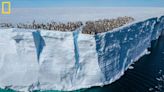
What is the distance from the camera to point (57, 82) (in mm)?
5102

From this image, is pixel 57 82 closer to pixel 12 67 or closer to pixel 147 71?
pixel 12 67

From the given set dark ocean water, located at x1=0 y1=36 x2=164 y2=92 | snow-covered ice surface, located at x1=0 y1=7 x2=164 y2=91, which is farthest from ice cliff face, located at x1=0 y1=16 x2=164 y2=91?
dark ocean water, located at x1=0 y1=36 x2=164 y2=92

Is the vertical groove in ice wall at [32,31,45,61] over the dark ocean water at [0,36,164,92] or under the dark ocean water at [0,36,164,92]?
over

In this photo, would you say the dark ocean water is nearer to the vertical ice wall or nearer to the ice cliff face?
the ice cliff face

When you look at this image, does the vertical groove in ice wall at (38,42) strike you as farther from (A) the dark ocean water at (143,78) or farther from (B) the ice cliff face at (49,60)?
(A) the dark ocean water at (143,78)

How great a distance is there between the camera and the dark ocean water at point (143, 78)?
6.48 metres

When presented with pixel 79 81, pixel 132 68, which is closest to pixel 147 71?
pixel 132 68

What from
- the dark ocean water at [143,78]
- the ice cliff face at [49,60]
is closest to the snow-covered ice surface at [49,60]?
the ice cliff face at [49,60]

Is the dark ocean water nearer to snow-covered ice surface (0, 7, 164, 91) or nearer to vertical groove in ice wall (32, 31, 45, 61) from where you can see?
snow-covered ice surface (0, 7, 164, 91)

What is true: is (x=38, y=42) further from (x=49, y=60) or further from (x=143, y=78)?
(x=143, y=78)

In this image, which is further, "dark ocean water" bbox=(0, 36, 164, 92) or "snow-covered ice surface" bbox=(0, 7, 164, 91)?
"dark ocean water" bbox=(0, 36, 164, 92)

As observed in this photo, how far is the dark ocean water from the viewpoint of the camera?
6.48 m

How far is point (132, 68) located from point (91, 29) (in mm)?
2146

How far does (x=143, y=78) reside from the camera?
7.35 metres
